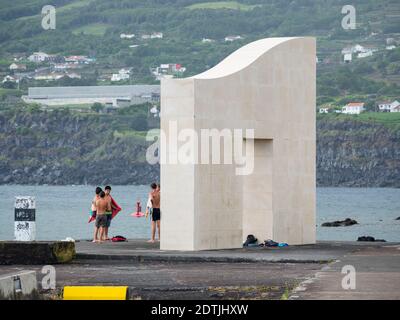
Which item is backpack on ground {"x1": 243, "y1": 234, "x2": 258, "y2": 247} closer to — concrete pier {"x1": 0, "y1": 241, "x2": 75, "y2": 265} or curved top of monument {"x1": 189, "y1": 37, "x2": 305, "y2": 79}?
curved top of monument {"x1": 189, "y1": 37, "x2": 305, "y2": 79}

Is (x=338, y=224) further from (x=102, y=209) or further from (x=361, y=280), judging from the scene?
(x=361, y=280)

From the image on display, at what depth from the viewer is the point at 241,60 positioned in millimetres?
32375

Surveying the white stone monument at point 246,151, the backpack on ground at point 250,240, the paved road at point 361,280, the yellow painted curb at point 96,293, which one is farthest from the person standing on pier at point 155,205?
the yellow painted curb at point 96,293

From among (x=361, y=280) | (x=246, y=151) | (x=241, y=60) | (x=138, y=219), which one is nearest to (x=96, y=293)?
(x=361, y=280)

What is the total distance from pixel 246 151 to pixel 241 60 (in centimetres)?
212

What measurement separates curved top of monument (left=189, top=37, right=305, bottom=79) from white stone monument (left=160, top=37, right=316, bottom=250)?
3cm

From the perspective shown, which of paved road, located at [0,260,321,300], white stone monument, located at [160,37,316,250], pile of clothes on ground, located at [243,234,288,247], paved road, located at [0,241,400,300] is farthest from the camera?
pile of clothes on ground, located at [243,234,288,247]

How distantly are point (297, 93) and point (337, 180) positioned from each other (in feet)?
536

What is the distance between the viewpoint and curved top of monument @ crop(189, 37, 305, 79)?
31344mm

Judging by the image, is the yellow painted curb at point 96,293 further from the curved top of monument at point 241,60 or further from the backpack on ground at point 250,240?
the backpack on ground at point 250,240

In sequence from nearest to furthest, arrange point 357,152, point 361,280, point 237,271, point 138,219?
1. point 361,280
2. point 237,271
3. point 138,219
4. point 357,152

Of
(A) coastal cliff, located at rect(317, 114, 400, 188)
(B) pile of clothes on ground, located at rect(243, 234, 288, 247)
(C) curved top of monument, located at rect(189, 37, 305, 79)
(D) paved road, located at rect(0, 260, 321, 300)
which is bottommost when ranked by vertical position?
(D) paved road, located at rect(0, 260, 321, 300)

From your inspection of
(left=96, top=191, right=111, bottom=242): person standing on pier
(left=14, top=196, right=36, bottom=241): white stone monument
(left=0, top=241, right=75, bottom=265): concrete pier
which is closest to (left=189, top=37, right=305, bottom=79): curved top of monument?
(left=96, top=191, right=111, bottom=242): person standing on pier
